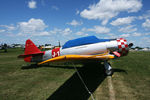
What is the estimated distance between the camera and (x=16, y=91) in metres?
4.55

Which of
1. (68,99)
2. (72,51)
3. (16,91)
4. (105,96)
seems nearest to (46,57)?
(72,51)

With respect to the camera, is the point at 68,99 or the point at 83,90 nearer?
the point at 68,99

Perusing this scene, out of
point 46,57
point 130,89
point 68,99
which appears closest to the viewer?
point 68,99

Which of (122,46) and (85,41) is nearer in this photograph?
(122,46)

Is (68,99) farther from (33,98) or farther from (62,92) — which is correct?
(33,98)

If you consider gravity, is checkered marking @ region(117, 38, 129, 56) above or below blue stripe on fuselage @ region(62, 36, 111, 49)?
below

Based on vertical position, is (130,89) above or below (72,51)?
below

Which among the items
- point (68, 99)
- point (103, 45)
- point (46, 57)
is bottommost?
point (68, 99)

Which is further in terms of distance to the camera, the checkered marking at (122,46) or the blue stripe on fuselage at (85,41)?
the blue stripe on fuselage at (85,41)

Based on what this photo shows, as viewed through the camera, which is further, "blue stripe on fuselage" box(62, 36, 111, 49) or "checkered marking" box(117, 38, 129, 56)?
"blue stripe on fuselage" box(62, 36, 111, 49)

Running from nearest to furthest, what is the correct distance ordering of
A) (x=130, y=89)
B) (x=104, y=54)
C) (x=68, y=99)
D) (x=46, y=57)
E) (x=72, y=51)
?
(x=68, y=99)
(x=130, y=89)
(x=104, y=54)
(x=72, y=51)
(x=46, y=57)

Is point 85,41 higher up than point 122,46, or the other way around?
point 85,41

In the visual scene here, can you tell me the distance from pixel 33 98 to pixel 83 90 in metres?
2.15

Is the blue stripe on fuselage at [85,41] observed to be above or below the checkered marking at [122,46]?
above
